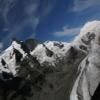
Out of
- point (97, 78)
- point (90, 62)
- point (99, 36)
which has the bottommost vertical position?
point (97, 78)

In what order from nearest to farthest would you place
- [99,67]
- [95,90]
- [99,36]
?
[95,90]
[99,67]
[99,36]

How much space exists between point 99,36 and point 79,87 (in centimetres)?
803

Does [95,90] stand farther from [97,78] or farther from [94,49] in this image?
[94,49]

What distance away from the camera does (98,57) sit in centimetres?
2486

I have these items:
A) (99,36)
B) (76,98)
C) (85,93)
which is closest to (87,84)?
(85,93)

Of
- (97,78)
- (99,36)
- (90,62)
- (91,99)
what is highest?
(99,36)

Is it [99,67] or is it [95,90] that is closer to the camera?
[95,90]

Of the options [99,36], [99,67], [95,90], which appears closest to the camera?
[95,90]

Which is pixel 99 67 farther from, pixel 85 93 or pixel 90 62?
pixel 85 93

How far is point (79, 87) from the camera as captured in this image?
84.0 feet

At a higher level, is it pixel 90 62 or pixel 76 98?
pixel 90 62

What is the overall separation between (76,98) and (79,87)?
1.32 metres

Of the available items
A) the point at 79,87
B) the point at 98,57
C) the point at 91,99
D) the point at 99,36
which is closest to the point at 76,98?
the point at 79,87

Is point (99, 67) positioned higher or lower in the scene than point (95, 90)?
higher
